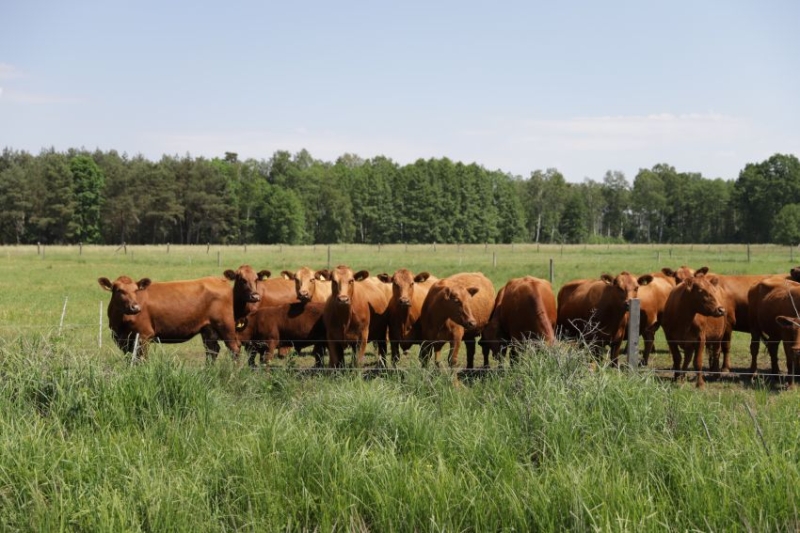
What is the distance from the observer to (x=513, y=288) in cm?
1194

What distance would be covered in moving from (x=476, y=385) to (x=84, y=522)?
13.2ft

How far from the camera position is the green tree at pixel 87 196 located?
7969 centimetres

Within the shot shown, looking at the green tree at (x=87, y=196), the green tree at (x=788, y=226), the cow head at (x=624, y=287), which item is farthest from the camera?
the green tree at (x=87, y=196)

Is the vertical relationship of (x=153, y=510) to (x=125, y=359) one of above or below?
below

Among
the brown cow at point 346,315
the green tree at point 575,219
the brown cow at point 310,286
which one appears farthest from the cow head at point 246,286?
the green tree at point 575,219

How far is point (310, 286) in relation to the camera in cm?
1262

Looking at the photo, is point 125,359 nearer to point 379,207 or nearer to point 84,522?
point 84,522

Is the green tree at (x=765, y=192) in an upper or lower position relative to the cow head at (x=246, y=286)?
upper

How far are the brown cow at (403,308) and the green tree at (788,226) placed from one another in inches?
3019

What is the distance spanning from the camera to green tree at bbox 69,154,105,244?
261 ft

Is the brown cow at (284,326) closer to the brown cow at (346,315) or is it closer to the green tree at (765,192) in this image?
the brown cow at (346,315)

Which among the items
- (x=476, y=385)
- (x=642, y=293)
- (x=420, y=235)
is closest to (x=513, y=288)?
(x=642, y=293)

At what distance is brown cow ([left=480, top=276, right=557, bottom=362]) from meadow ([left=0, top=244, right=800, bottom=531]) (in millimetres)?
3530

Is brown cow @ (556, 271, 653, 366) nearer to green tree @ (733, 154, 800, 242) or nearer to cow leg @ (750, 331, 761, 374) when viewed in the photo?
cow leg @ (750, 331, 761, 374)
